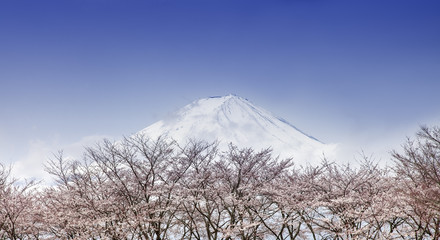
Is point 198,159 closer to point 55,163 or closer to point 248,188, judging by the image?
point 248,188

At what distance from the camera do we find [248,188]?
1185 cm

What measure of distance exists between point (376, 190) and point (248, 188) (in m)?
4.82

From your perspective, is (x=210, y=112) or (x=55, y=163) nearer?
(x=55, y=163)

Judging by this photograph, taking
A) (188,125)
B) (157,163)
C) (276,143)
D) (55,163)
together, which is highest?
(188,125)

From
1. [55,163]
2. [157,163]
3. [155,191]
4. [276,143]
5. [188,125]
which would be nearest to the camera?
[155,191]

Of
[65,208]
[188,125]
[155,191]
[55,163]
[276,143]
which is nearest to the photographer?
[155,191]

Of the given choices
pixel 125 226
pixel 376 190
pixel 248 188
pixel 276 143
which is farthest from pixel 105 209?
pixel 276 143

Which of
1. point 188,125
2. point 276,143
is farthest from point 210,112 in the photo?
point 276,143

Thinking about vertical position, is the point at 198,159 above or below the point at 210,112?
below

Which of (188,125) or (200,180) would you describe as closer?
(200,180)

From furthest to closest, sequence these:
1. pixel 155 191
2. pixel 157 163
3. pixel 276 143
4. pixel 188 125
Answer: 1. pixel 188 125
2. pixel 276 143
3. pixel 157 163
4. pixel 155 191

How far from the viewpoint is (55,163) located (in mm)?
11977

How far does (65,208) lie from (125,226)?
8.89 feet

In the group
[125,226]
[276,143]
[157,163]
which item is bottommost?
[125,226]
